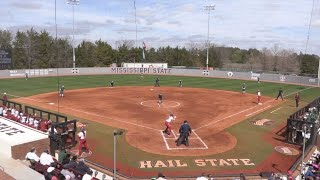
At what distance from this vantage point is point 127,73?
74688 mm

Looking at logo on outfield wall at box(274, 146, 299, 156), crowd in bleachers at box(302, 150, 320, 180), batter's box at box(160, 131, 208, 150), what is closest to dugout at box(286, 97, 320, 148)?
logo on outfield wall at box(274, 146, 299, 156)

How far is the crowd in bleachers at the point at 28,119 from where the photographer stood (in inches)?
794

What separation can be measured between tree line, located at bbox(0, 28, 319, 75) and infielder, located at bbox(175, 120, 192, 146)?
194 feet

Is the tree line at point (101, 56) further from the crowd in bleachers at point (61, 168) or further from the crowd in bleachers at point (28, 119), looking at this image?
the crowd in bleachers at point (61, 168)

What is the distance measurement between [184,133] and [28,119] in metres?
11.2

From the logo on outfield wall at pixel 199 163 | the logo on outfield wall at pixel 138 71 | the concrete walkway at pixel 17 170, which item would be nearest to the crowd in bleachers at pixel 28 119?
the concrete walkway at pixel 17 170

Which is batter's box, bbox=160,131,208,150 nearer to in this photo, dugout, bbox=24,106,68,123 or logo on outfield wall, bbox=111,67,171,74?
dugout, bbox=24,106,68,123

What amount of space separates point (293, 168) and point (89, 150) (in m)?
11.4

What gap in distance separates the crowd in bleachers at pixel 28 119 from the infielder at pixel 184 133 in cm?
876

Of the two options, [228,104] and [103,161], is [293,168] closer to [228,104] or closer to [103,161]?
[103,161]

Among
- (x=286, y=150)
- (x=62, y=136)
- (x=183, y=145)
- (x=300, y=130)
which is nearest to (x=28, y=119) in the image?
(x=62, y=136)

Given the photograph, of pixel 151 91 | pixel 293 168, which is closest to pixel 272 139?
pixel 293 168

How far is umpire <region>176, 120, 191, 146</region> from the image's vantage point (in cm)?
1884

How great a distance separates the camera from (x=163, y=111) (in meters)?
29.6
